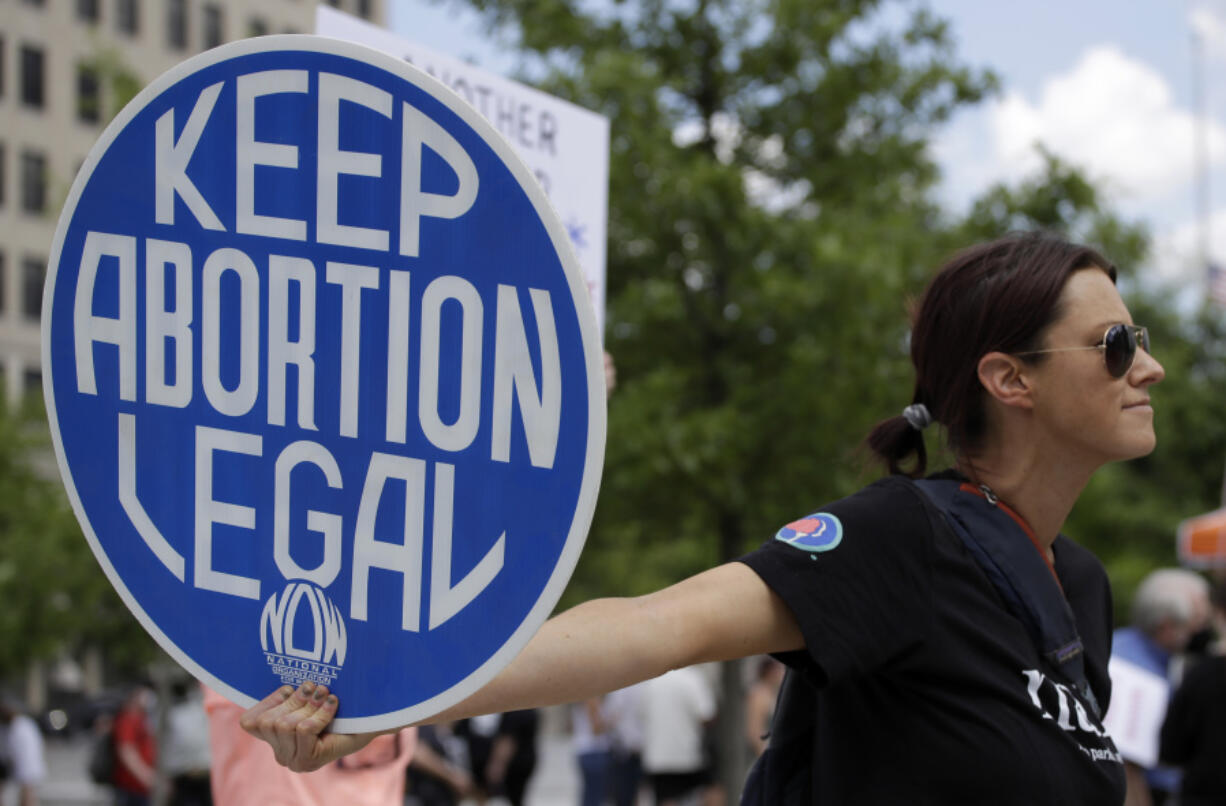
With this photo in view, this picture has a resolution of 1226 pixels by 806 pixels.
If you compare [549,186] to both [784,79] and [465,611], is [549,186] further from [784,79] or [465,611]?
[784,79]

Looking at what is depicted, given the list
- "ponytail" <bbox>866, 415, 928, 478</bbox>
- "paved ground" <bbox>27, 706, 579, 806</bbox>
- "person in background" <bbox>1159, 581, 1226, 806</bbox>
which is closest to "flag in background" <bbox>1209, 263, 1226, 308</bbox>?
"paved ground" <bbox>27, 706, 579, 806</bbox>

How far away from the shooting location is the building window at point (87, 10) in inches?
1786

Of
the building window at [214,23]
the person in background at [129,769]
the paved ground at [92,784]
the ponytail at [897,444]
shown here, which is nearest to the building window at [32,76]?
the building window at [214,23]

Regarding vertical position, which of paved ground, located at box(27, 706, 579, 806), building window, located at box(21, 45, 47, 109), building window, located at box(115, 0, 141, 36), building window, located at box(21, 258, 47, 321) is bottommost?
paved ground, located at box(27, 706, 579, 806)

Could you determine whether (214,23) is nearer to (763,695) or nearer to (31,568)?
(31,568)

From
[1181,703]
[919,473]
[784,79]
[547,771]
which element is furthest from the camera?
[547,771]

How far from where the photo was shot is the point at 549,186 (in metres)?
3.77

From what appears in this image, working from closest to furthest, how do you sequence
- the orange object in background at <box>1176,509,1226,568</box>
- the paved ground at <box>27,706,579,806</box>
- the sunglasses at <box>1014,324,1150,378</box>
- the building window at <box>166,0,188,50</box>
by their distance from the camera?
the sunglasses at <box>1014,324,1150,378</box>, the orange object in background at <box>1176,509,1226,568</box>, the paved ground at <box>27,706,579,806</box>, the building window at <box>166,0,188,50</box>

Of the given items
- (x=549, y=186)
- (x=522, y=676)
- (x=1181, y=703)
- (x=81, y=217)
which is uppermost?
(x=549, y=186)

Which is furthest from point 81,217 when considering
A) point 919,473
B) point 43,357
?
point 919,473

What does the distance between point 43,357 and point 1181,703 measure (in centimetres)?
479

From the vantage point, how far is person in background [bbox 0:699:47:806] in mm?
11703

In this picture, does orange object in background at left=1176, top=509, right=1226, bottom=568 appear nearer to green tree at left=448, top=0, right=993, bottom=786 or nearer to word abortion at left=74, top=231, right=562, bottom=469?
green tree at left=448, top=0, right=993, bottom=786

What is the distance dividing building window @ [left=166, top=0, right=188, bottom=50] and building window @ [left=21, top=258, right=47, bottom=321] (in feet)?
28.4
